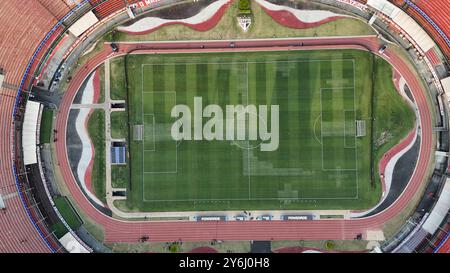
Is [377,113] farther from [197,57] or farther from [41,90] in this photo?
[41,90]

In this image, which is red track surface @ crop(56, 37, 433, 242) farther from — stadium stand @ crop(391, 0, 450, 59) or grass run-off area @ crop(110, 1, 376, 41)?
stadium stand @ crop(391, 0, 450, 59)

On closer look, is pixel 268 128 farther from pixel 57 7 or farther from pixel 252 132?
pixel 57 7

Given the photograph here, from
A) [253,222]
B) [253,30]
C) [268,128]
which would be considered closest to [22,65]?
[253,30]

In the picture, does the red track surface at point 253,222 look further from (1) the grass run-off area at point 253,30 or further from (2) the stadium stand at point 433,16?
(2) the stadium stand at point 433,16

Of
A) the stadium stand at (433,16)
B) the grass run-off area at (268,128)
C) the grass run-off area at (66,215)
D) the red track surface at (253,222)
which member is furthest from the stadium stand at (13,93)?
the stadium stand at (433,16)
